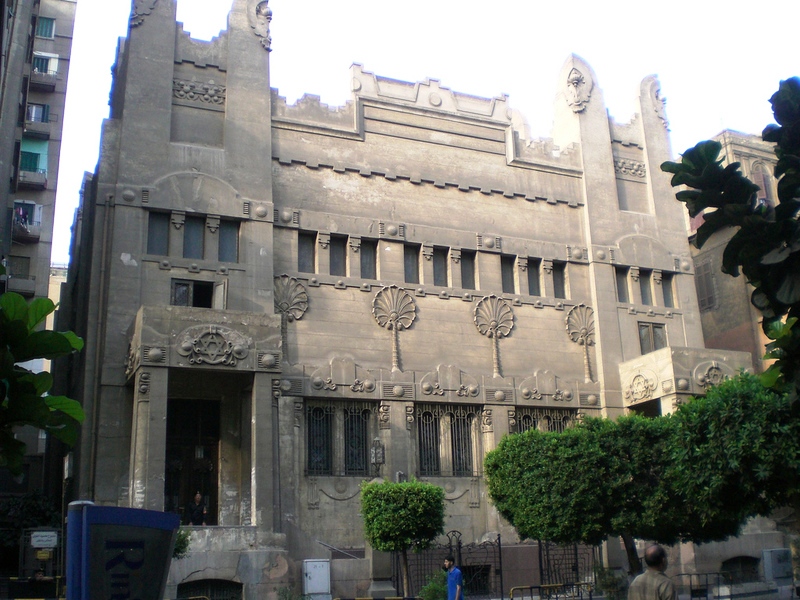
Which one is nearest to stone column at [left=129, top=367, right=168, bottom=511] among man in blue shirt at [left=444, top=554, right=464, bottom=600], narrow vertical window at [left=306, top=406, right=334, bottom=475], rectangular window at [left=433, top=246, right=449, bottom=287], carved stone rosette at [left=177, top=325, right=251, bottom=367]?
carved stone rosette at [left=177, top=325, right=251, bottom=367]

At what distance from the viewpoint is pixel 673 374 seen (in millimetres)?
30781

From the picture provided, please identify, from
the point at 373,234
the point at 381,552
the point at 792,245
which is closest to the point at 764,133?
the point at 792,245

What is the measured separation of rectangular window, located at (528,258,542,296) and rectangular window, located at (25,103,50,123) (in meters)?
28.8

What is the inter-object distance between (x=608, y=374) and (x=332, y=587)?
13921 mm

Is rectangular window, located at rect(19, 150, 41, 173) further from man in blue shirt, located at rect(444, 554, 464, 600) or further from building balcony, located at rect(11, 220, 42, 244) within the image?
man in blue shirt, located at rect(444, 554, 464, 600)

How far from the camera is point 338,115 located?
32500 mm

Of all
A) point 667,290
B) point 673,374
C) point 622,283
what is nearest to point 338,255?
point 622,283

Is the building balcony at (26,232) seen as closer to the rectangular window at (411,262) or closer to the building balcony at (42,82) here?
the building balcony at (42,82)

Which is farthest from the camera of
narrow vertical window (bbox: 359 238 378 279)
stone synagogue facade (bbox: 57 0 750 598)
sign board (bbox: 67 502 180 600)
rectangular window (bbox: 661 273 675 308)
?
rectangular window (bbox: 661 273 675 308)

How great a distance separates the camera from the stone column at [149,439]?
931 inches

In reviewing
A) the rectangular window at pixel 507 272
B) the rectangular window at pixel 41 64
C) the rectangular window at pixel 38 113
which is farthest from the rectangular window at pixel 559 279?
the rectangular window at pixel 41 64

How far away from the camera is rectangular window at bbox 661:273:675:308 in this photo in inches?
1428

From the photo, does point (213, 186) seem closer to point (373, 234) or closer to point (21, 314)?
point (373, 234)

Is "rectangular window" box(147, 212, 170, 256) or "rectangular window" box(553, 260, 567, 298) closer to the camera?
"rectangular window" box(147, 212, 170, 256)
